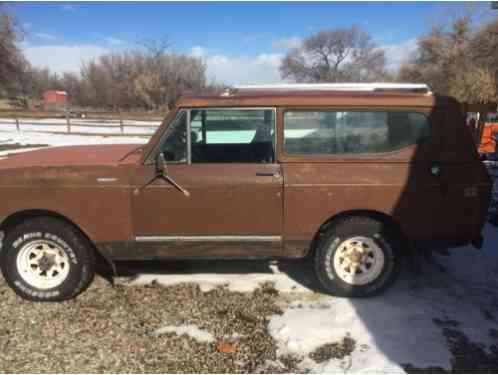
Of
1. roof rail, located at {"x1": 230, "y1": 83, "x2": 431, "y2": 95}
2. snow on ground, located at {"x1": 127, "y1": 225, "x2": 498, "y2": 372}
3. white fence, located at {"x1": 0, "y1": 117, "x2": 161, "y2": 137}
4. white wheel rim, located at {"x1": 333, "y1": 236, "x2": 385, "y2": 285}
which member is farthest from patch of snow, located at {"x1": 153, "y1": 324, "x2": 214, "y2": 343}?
white fence, located at {"x1": 0, "y1": 117, "x2": 161, "y2": 137}

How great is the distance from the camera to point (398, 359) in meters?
2.93

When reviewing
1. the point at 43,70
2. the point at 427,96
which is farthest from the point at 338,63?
the point at 427,96

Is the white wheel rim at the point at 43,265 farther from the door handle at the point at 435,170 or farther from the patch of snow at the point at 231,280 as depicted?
the door handle at the point at 435,170

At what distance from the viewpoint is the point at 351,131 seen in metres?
3.56

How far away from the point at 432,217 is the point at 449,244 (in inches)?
12.7

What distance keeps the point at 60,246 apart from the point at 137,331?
3.52 ft

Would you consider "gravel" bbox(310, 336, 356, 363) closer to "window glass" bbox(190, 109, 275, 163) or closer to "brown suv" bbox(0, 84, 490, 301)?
"brown suv" bbox(0, 84, 490, 301)

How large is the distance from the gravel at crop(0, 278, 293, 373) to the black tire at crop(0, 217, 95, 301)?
0.36 ft

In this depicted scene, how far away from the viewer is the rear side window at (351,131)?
3525mm

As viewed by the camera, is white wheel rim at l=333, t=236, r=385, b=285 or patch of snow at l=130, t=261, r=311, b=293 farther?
patch of snow at l=130, t=261, r=311, b=293

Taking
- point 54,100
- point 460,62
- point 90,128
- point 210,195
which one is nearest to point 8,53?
point 90,128

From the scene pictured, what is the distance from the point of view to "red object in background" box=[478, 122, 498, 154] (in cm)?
1299

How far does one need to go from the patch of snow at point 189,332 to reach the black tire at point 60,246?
0.97m

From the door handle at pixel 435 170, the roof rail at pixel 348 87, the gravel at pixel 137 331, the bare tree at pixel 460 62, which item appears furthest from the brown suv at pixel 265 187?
the bare tree at pixel 460 62
